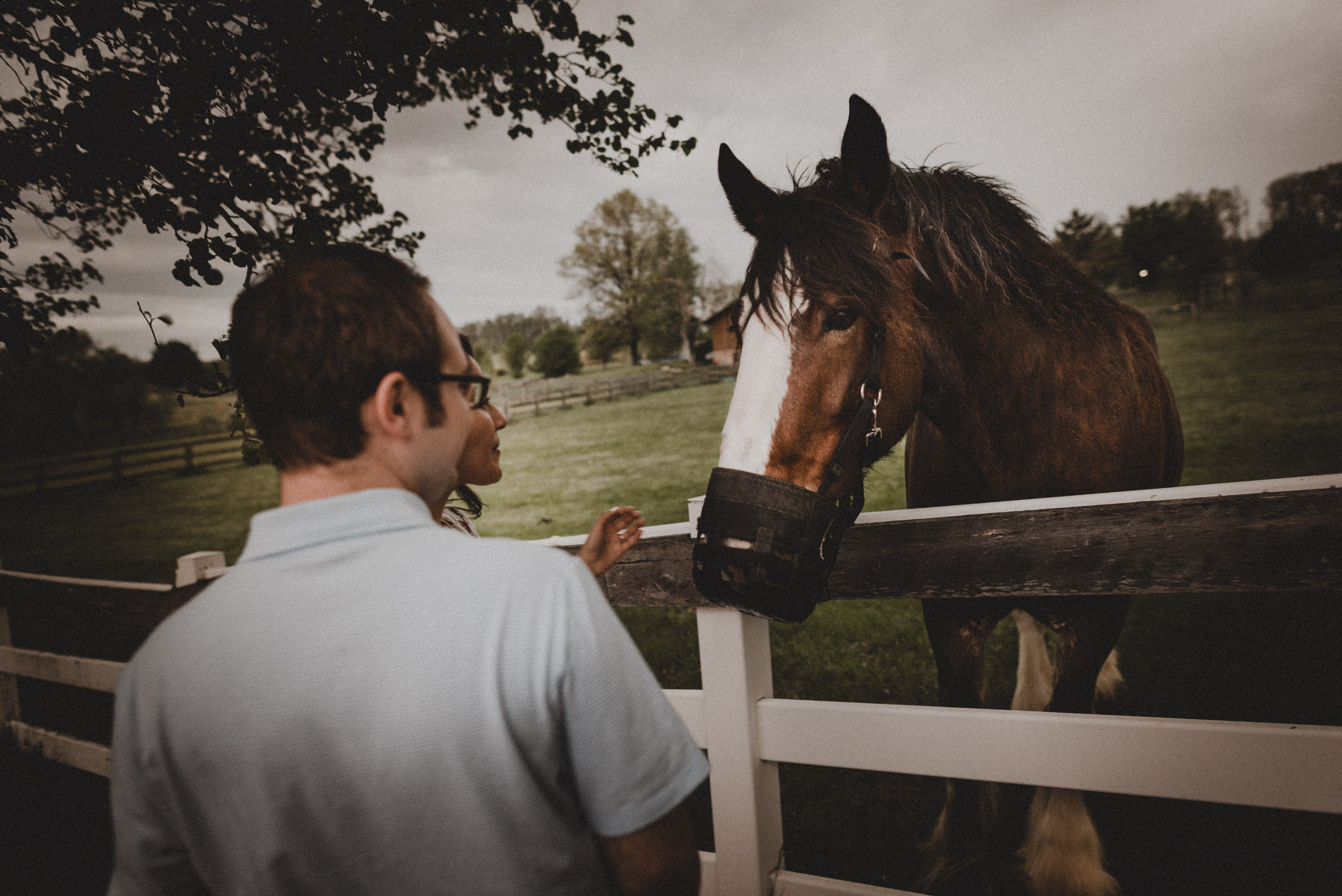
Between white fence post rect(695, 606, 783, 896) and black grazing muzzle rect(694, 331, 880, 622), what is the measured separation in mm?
339

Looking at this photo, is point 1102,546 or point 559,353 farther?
point 559,353

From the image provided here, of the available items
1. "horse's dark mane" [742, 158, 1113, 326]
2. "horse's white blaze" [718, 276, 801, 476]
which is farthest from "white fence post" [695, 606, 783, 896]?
"horse's dark mane" [742, 158, 1113, 326]

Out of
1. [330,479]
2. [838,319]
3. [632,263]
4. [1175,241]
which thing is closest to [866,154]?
[838,319]

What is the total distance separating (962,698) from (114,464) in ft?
97.6

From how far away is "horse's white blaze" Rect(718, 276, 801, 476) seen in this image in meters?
1.62

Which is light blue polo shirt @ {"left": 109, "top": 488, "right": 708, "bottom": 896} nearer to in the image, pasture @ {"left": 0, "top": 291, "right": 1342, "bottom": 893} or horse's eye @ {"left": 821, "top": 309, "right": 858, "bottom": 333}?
horse's eye @ {"left": 821, "top": 309, "right": 858, "bottom": 333}

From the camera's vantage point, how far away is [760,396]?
166 cm

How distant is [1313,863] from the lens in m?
2.42

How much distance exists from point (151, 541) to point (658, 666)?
46.2 feet

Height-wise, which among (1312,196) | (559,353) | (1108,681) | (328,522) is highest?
(1312,196)

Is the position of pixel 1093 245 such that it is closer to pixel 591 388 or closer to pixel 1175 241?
pixel 1175 241

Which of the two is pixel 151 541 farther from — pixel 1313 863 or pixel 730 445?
pixel 1313 863

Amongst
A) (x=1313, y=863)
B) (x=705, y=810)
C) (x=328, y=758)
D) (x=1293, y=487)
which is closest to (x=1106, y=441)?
(x=1293, y=487)

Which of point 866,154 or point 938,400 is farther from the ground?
point 866,154
